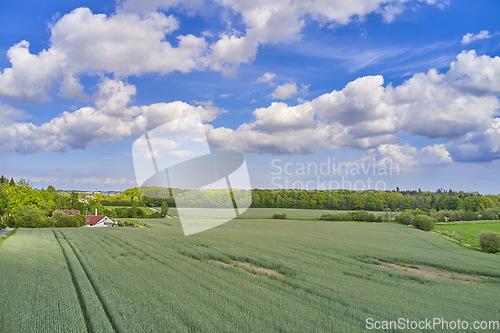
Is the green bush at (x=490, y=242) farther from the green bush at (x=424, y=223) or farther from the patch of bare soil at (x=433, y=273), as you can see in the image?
the green bush at (x=424, y=223)

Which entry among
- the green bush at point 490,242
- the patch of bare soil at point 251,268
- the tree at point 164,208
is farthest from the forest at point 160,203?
the green bush at point 490,242

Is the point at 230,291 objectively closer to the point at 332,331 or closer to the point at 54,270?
the point at 332,331

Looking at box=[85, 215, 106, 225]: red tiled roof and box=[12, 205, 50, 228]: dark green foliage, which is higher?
box=[12, 205, 50, 228]: dark green foliage

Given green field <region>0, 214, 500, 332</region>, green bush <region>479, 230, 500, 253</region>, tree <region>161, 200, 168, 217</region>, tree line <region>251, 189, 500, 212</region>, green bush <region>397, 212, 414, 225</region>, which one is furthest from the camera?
tree line <region>251, 189, 500, 212</region>

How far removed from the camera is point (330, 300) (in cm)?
1344

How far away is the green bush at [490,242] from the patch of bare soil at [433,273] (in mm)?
21974

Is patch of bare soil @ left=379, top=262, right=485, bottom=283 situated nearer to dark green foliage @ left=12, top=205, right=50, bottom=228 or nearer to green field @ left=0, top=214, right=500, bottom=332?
green field @ left=0, top=214, right=500, bottom=332

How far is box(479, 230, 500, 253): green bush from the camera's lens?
129 ft

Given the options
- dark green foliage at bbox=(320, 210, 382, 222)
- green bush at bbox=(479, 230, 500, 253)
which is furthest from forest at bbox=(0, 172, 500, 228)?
green bush at bbox=(479, 230, 500, 253)

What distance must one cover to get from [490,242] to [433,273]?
24.5 meters

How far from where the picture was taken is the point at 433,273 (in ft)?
73.7

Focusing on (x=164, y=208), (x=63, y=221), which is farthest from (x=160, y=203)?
(x=63, y=221)

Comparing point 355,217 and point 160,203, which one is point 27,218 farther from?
point 355,217

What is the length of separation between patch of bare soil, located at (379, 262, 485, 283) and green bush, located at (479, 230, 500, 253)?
2197cm
